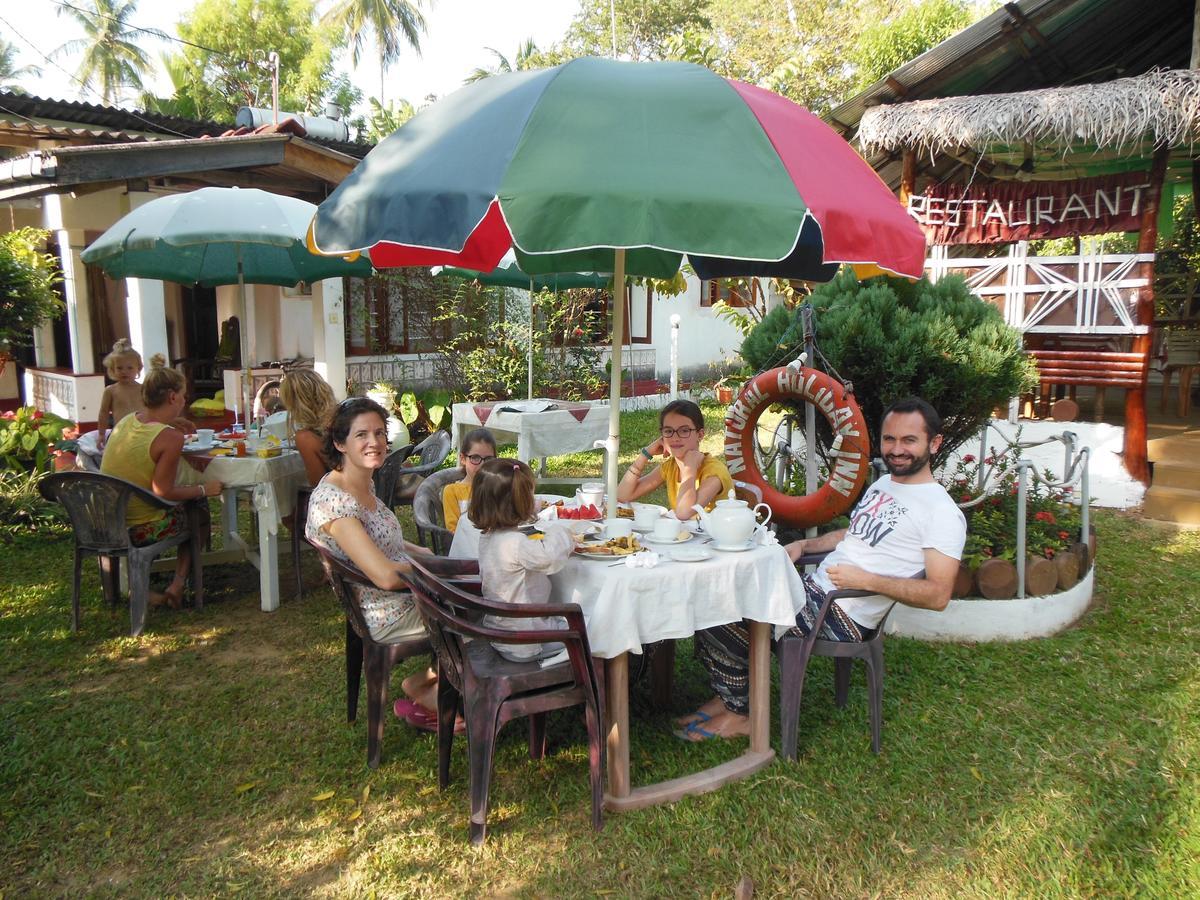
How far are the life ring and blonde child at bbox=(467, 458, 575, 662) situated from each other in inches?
76.3

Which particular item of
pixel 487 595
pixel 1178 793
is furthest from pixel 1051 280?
pixel 487 595

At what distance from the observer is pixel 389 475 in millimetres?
4852

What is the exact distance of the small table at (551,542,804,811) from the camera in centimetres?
259

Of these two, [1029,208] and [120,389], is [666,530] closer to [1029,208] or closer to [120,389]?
[120,389]

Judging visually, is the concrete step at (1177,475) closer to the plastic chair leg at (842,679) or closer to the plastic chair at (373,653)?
the plastic chair leg at (842,679)

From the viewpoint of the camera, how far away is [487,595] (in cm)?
268

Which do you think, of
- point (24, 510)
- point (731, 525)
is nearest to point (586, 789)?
point (731, 525)

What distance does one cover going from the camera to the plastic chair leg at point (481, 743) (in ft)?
8.21

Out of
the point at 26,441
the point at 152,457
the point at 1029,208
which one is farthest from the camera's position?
the point at 1029,208

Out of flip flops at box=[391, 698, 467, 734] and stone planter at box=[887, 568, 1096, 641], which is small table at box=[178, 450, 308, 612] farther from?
stone planter at box=[887, 568, 1096, 641]

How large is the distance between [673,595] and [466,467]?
1.41m

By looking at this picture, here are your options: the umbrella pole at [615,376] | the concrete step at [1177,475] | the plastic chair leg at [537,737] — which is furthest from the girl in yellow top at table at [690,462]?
the concrete step at [1177,475]

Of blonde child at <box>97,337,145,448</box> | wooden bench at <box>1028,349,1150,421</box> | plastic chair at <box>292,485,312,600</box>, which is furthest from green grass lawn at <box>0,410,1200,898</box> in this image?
wooden bench at <box>1028,349,1150,421</box>

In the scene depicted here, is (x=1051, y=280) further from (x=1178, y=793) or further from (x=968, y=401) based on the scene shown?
(x=1178, y=793)
